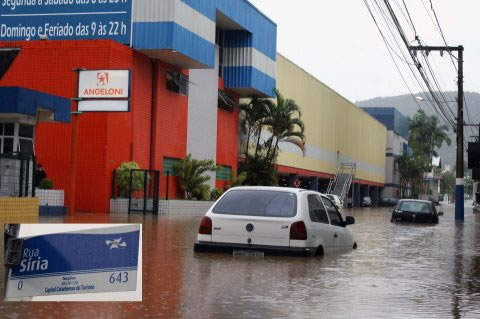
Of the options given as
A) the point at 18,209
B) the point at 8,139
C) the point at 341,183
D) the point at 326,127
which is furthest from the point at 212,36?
the point at 341,183

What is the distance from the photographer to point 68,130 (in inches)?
1319

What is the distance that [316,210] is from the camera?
47.8ft

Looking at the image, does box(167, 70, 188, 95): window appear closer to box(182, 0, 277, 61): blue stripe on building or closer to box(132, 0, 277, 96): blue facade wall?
box(132, 0, 277, 96): blue facade wall

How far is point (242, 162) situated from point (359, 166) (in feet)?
141

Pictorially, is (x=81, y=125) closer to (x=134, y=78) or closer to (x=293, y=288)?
(x=134, y=78)

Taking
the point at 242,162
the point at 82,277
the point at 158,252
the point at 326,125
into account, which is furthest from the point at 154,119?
the point at 326,125

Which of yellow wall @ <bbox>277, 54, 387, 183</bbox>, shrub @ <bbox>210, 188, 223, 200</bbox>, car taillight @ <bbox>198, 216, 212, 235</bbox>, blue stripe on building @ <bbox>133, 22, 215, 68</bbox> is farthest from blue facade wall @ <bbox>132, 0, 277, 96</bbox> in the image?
car taillight @ <bbox>198, 216, 212, 235</bbox>

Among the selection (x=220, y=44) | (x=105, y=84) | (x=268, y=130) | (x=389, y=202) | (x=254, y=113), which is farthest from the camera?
(x=389, y=202)

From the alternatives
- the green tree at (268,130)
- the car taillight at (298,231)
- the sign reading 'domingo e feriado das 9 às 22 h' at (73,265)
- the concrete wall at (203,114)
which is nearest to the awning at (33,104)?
the concrete wall at (203,114)

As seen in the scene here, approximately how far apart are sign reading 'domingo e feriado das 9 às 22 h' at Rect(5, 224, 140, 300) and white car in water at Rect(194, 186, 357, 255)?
28.2 ft

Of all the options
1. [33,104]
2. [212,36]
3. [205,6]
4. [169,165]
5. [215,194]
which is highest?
[205,6]

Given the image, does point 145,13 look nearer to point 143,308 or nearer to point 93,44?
point 93,44

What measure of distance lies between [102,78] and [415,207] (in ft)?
51.6

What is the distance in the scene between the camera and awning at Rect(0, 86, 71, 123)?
2652 centimetres
